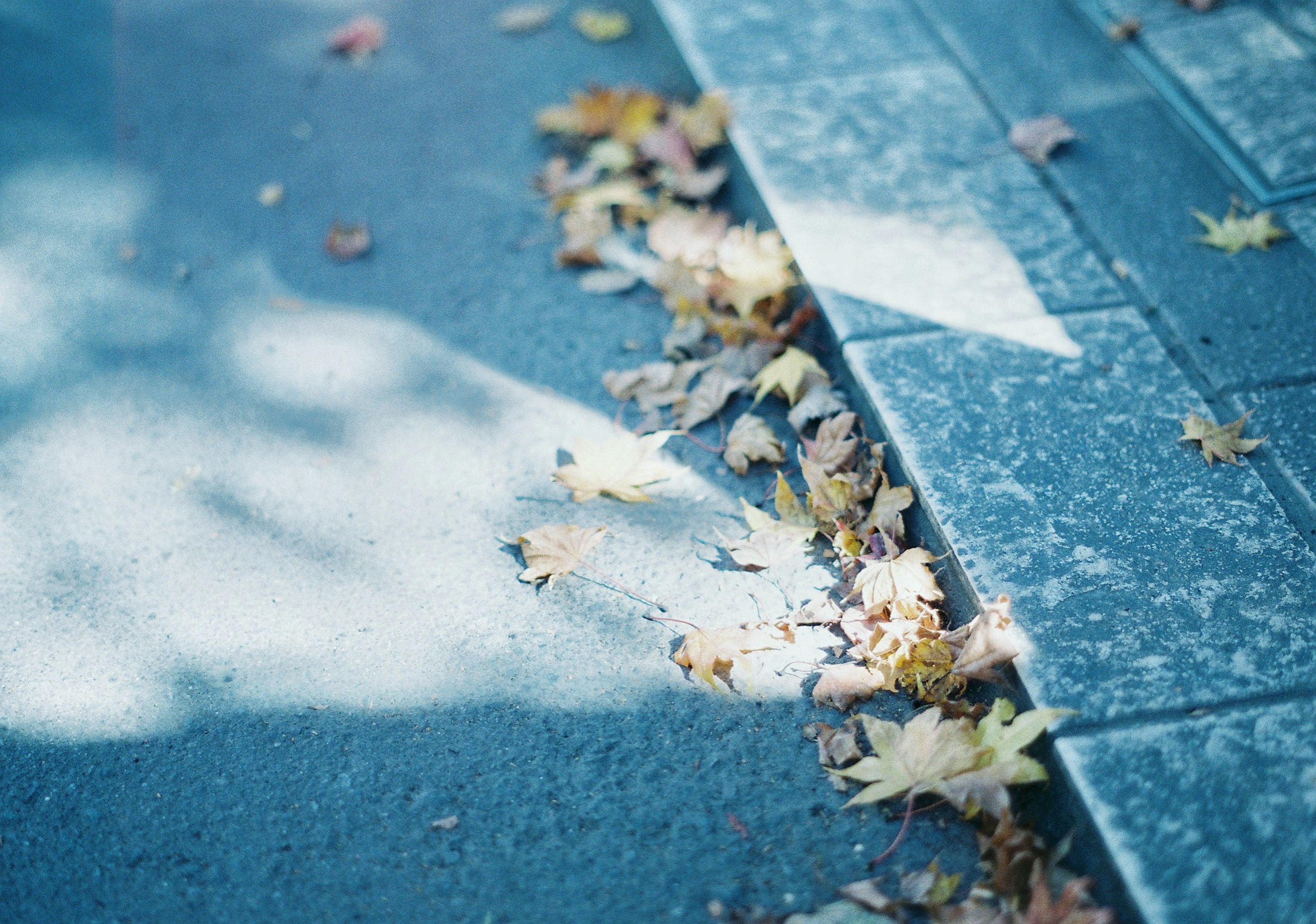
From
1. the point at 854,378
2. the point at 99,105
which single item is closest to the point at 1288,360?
the point at 854,378

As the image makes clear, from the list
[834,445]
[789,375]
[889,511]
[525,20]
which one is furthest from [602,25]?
[889,511]

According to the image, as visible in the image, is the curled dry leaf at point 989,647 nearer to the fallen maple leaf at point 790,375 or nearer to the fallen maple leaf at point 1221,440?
the fallen maple leaf at point 1221,440

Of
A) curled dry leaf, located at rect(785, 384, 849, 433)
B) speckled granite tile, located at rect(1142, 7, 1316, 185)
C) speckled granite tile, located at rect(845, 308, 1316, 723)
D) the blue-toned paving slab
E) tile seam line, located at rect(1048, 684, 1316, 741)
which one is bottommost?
curled dry leaf, located at rect(785, 384, 849, 433)

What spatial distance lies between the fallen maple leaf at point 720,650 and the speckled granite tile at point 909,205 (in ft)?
2.55

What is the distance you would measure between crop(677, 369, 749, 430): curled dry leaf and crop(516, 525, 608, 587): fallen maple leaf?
0.41 meters

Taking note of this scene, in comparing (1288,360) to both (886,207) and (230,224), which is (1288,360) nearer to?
(886,207)

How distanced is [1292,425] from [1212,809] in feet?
3.06

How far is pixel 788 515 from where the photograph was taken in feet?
6.79

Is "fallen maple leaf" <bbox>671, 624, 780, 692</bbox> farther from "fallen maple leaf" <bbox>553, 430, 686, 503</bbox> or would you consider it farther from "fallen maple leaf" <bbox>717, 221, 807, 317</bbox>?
"fallen maple leaf" <bbox>717, 221, 807, 317</bbox>

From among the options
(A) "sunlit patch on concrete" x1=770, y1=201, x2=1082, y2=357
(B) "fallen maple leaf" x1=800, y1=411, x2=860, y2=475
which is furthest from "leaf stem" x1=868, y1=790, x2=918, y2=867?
(A) "sunlit patch on concrete" x1=770, y1=201, x2=1082, y2=357

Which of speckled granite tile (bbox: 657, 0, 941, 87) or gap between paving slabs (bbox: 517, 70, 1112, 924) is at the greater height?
speckled granite tile (bbox: 657, 0, 941, 87)

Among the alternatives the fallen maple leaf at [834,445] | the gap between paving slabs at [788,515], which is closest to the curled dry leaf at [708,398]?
the gap between paving slabs at [788,515]

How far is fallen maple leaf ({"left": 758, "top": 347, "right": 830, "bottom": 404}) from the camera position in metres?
2.28

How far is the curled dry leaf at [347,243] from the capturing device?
2.87 metres
